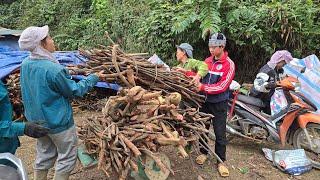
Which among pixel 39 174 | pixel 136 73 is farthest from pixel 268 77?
pixel 39 174

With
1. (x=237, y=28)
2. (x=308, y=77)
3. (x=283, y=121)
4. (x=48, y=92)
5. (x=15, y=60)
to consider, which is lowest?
(x=283, y=121)

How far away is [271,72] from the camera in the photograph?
5.40 metres

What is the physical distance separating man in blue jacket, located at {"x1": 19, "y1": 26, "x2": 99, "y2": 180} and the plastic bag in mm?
2862

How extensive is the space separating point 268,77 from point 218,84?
1.14 metres

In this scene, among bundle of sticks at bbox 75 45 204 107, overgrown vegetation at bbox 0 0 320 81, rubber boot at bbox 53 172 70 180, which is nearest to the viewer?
rubber boot at bbox 53 172 70 180

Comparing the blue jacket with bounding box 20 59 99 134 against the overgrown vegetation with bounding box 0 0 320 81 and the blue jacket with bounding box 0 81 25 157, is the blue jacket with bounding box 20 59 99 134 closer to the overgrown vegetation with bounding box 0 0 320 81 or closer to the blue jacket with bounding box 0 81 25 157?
the blue jacket with bounding box 0 81 25 157

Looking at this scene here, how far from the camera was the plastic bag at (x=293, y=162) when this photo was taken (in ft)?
16.3

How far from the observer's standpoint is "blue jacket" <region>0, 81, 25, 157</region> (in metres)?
2.87

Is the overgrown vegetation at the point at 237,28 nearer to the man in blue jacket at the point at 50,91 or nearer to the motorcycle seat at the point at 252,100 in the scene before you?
the motorcycle seat at the point at 252,100

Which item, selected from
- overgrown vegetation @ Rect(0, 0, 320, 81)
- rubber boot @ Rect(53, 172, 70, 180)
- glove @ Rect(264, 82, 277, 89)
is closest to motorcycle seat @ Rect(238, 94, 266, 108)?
glove @ Rect(264, 82, 277, 89)

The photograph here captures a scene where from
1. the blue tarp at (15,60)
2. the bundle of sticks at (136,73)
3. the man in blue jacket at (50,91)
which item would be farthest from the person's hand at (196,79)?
the blue tarp at (15,60)

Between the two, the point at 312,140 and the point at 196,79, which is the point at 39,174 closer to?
the point at 196,79

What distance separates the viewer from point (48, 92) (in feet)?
11.2

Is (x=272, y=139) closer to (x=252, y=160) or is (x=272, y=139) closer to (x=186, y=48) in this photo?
(x=252, y=160)
